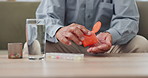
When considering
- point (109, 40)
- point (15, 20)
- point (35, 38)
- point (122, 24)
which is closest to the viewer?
point (35, 38)

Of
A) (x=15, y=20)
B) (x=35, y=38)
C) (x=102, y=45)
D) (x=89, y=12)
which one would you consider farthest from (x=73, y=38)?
(x=15, y=20)

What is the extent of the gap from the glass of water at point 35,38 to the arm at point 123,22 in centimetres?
62

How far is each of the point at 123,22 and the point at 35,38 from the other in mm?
786

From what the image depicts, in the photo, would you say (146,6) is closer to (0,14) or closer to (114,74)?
(0,14)

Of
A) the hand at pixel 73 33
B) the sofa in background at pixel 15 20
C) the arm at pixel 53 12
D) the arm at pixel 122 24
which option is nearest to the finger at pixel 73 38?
the hand at pixel 73 33

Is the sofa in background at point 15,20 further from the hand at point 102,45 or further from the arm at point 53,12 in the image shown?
the hand at point 102,45

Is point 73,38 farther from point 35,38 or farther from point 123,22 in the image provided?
point 123,22

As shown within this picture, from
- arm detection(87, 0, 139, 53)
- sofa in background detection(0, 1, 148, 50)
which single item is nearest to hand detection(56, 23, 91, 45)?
arm detection(87, 0, 139, 53)

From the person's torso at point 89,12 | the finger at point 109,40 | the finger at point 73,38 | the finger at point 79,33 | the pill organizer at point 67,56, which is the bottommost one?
the pill organizer at point 67,56

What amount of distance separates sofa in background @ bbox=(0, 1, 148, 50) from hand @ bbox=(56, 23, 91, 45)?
3.16 feet

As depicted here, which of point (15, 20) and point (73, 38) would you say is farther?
point (15, 20)

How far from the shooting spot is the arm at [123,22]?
155 cm

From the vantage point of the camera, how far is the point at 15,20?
7.43 feet

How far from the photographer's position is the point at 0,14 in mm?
2260
